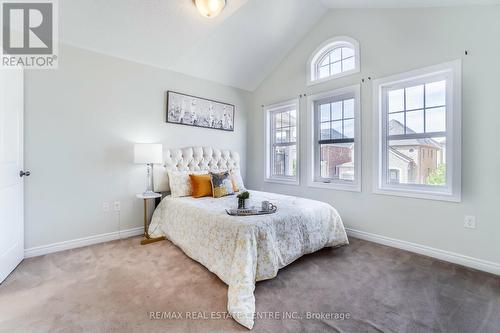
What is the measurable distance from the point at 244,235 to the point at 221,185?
140 centimetres

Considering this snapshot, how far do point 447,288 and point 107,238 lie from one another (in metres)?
3.62

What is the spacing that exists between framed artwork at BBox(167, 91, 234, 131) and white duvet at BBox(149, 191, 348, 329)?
1392mm

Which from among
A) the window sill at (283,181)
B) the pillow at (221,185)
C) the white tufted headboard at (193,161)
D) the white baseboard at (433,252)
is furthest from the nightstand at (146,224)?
the white baseboard at (433,252)

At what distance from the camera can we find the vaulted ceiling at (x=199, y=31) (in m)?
2.55

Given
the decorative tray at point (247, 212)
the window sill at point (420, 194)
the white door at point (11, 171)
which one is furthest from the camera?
the window sill at point (420, 194)

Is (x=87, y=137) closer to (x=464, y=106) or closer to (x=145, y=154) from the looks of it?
(x=145, y=154)

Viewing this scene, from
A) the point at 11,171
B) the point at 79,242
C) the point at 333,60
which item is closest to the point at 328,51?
the point at 333,60

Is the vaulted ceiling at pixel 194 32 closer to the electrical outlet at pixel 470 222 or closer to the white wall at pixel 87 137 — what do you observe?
the white wall at pixel 87 137

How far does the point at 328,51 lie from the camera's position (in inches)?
139

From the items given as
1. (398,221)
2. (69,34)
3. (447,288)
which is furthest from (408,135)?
(69,34)

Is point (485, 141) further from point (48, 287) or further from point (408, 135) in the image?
point (48, 287)

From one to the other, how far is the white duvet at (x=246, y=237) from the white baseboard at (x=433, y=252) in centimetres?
57

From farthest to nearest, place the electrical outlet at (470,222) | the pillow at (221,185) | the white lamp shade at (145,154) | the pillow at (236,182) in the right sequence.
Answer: the pillow at (236,182) → the pillow at (221,185) → the white lamp shade at (145,154) → the electrical outlet at (470,222)

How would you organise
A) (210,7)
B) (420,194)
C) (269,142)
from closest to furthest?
(420,194), (210,7), (269,142)
